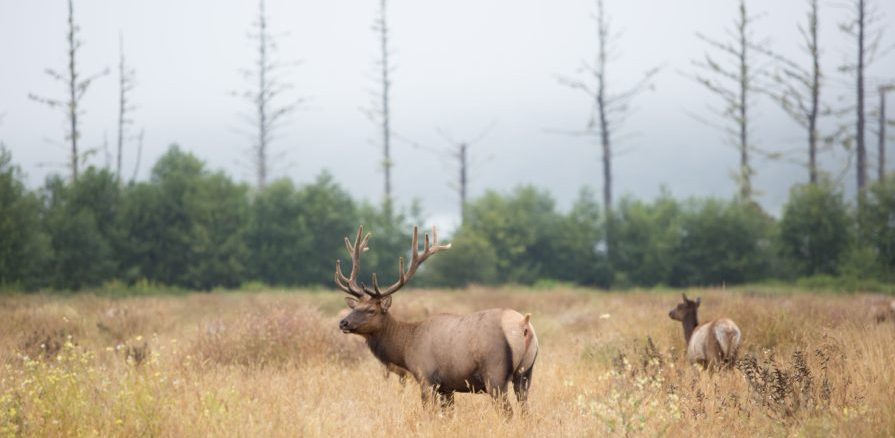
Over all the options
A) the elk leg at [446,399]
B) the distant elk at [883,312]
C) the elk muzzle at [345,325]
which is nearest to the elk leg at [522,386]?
the elk leg at [446,399]

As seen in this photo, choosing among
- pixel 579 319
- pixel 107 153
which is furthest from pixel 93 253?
pixel 579 319

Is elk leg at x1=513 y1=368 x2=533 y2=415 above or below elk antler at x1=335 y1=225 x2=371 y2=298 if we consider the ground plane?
below

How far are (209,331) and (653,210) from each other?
103 feet

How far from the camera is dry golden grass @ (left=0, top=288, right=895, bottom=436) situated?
6.56 meters

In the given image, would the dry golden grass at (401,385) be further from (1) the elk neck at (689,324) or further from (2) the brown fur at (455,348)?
(1) the elk neck at (689,324)

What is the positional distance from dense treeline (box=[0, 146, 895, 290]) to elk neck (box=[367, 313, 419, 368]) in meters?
20.0

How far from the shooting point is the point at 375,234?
39719 millimetres

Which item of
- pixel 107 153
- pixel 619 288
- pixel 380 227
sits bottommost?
pixel 619 288

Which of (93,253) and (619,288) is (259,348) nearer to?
(93,253)

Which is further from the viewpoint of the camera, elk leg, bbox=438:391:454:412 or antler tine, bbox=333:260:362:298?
antler tine, bbox=333:260:362:298

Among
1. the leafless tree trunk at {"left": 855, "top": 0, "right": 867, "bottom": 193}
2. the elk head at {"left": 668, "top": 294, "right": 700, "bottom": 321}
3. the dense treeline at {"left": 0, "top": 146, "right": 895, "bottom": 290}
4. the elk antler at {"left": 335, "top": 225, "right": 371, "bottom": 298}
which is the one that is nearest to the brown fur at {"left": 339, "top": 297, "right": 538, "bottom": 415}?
the elk antler at {"left": 335, "top": 225, "right": 371, "bottom": 298}

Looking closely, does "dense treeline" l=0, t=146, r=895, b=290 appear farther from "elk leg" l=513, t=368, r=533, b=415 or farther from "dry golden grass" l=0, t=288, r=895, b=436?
"elk leg" l=513, t=368, r=533, b=415

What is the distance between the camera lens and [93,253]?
30.2 m

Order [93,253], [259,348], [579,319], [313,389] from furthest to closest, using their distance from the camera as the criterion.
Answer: [93,253] < [579,319] < [259,348] < [313,389]
